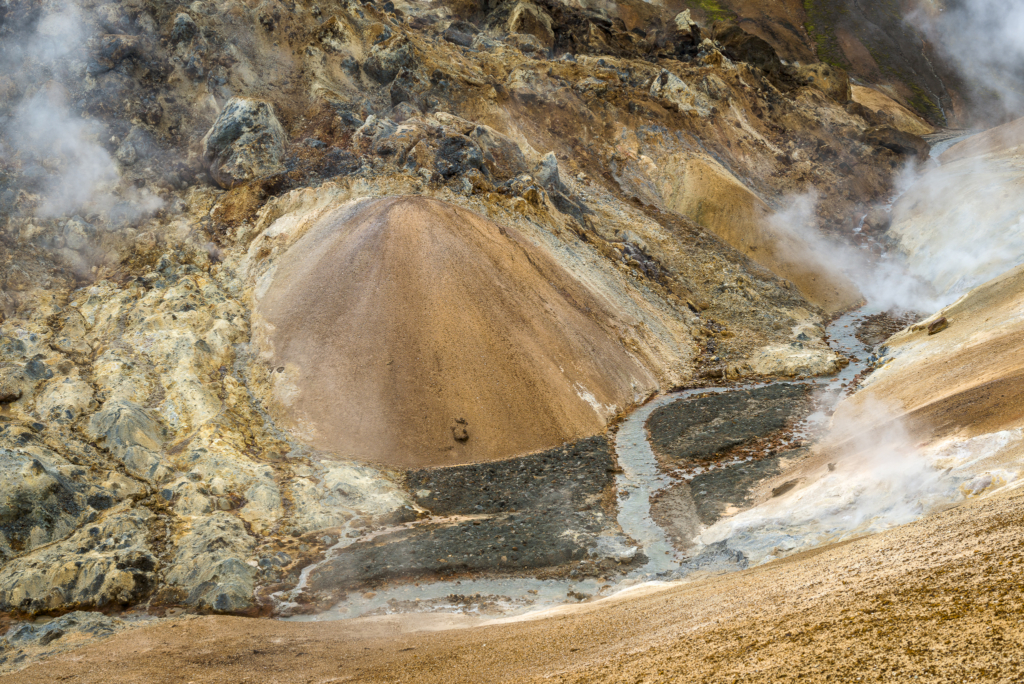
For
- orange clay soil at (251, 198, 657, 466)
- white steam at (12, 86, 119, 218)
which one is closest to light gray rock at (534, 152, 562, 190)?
orange clay soil at (251, 198, 657, 466)

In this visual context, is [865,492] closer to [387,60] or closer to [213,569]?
[213,569]

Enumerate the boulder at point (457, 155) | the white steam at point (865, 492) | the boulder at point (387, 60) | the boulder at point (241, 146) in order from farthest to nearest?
the boulder at point (387, 60) → the boulder at point (457, 155) → the boulder at point (241, 146) → the white steam at point (865, 492)

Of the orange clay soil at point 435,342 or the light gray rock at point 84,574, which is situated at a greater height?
the orange clay soil at point 435,342

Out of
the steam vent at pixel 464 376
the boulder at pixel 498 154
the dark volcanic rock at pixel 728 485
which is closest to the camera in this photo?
the steam vent at pixel 464 376

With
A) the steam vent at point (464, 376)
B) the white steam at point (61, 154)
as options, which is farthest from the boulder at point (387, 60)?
the white steam at point (61, 154)

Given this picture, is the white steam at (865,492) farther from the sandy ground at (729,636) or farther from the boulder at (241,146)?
the boulder at (241,146)

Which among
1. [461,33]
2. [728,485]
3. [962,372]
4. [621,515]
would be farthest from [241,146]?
[461,33]

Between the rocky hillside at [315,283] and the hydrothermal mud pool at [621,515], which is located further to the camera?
the rocky hillside at [315,283]
